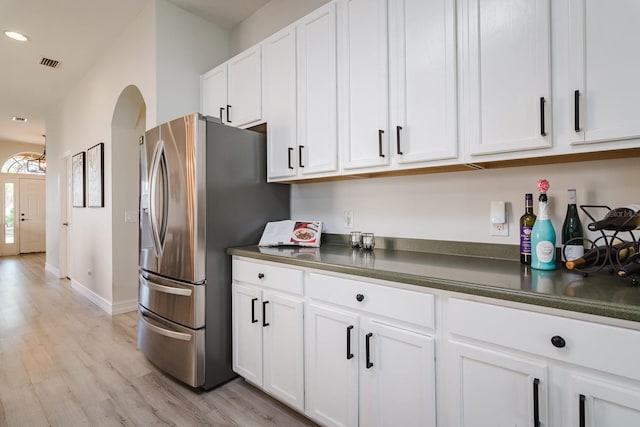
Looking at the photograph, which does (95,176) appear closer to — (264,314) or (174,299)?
(174,299)

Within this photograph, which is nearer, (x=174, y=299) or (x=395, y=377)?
(x=395, y=377)

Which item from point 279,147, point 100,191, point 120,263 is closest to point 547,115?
point 279,147

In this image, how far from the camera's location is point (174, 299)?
2170mm

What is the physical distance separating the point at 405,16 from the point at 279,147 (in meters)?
1.12

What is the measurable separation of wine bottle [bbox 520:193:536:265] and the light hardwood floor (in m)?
1.44

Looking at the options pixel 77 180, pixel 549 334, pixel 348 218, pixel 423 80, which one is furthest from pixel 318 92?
pixel 77 180

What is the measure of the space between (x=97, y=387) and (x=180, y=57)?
8.92ft

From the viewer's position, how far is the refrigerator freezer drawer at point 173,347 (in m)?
2.04

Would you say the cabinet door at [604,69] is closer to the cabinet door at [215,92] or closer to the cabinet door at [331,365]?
the cabinet door at [331,365]

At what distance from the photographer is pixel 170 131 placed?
2.20 metres

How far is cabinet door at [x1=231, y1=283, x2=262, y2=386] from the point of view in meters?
1.97

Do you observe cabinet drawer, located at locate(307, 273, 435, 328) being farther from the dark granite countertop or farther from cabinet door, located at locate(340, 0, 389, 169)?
cabinet door, located at locate(340, 0, 389, 169)

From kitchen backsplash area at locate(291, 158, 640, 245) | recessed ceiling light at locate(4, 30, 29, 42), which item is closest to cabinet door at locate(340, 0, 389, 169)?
kitchen backsplash area at locate(291, 158, 640, 245)

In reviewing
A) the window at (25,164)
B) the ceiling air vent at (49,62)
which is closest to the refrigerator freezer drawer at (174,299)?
the ceiling air vent at (49,62)
